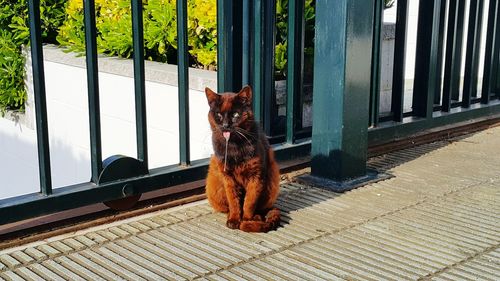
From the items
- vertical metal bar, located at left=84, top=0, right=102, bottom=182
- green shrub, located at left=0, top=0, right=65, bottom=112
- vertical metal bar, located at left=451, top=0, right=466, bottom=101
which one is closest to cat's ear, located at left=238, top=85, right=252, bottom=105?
vertical metal bar, located at left=84, top=0, right=102, bottom=182

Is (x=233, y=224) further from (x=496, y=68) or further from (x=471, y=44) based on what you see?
(x=496, y=68)

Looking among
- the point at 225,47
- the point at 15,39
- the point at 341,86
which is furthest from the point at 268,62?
the point at 15,39

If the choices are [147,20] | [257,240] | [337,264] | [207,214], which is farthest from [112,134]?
[337,264]

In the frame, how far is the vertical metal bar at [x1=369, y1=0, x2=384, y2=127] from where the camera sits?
3.90 metres

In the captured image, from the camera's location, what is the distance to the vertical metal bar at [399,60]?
13.7ft

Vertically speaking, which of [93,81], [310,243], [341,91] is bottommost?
[310,243]

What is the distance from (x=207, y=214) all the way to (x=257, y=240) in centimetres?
40

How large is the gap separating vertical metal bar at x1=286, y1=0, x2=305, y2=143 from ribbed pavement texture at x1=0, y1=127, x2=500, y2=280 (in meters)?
0.41

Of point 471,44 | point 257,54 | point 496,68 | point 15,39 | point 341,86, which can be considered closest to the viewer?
point 341,86

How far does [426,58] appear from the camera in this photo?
14.2 feet

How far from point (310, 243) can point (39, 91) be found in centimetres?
132

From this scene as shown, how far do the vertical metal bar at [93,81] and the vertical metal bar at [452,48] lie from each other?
9.23 ft

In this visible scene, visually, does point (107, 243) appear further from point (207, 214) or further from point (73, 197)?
point (207, 214)

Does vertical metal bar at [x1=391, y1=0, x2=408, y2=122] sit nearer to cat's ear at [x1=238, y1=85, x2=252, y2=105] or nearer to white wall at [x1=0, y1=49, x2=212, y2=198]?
white wall at [x1=0, y1=49, x2=212, y2=198]
